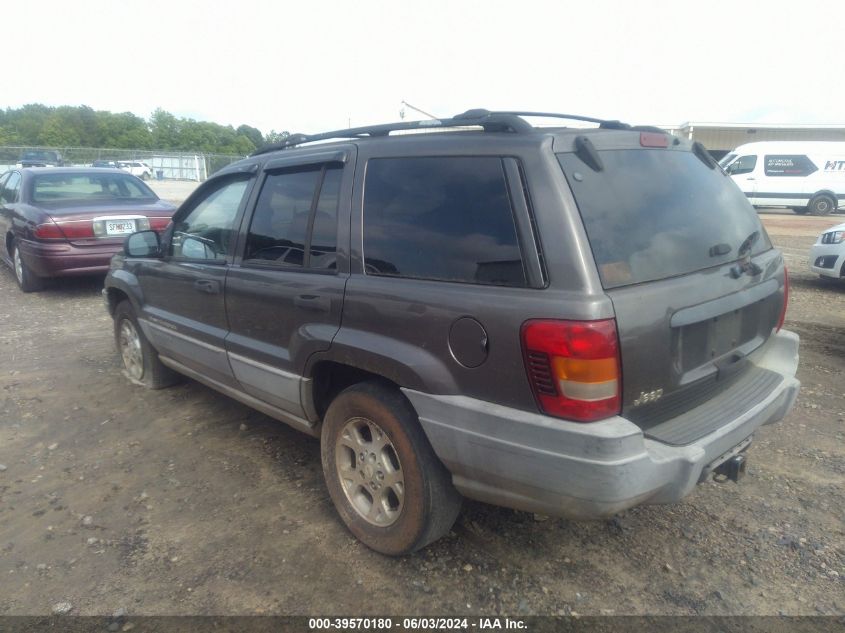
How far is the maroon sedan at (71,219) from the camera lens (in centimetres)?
745

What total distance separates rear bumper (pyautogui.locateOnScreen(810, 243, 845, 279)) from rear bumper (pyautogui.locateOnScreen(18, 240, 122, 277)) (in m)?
9.27

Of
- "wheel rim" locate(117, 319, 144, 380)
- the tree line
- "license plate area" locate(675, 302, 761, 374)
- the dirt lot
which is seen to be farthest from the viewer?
the tree line

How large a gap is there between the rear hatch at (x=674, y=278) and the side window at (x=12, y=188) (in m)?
8.93

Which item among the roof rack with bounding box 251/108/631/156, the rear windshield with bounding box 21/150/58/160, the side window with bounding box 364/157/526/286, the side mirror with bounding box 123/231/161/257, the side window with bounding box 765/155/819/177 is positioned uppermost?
the rear windshield with bounding box 21/150/58/160

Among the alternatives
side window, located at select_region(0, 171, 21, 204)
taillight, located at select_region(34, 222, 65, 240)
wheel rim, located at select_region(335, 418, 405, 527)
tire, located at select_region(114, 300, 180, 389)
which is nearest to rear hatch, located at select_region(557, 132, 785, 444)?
wheel rim, located at select_region(335, 418, 405, 527)

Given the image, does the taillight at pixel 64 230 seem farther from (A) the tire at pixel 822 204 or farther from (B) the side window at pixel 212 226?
(A) the tire at pixel 822 204

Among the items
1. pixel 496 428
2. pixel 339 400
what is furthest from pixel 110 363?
pixel 496 428

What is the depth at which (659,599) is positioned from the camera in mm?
2496

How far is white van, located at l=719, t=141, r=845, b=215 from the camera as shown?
1989 centimetres

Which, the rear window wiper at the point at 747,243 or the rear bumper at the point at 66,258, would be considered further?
the rear bumper at the point at 66,258

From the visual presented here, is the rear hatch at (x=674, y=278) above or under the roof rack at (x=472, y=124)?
under

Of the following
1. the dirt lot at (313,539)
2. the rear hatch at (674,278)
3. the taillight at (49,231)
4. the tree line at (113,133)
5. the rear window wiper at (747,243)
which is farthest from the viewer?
the tree line at (113,133)

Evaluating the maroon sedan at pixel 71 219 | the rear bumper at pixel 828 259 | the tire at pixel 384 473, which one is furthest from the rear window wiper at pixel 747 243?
the maroon sedan at pixel 71 219

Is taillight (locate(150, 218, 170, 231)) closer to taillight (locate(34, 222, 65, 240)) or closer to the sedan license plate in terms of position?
the sedan license plate
